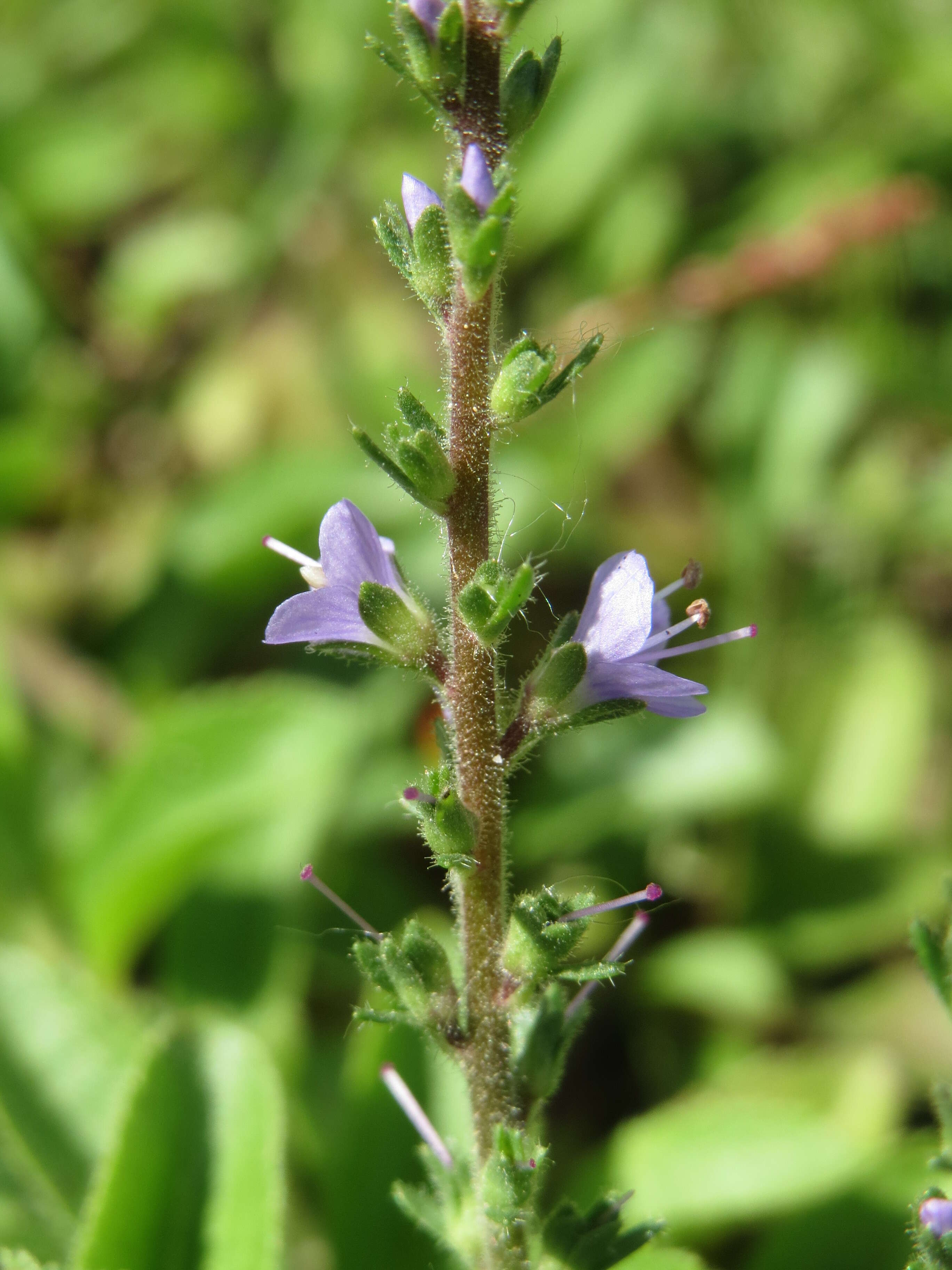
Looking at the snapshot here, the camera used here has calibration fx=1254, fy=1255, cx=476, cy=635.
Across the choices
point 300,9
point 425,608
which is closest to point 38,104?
point 300,9

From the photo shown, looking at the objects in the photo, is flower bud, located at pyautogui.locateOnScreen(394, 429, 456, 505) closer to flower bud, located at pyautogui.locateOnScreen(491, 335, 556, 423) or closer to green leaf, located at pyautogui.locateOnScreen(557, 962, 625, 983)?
flower bud, located at pyautogui.locateOnScreen(491, 335, 556, 423)

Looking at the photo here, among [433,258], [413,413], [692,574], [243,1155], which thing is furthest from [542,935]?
[243,1155]

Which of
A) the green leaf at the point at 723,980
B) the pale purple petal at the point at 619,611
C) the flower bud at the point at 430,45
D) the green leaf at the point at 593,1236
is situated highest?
A: the flower bud at the point at 430,45

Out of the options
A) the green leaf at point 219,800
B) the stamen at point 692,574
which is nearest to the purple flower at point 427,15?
the stamen at point 692,574

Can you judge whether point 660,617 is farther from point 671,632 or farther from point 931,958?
point 931,958

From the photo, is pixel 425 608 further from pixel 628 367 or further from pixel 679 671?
pixel 628 367

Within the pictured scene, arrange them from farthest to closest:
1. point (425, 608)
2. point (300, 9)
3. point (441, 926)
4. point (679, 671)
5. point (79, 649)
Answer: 1. point (300, 9)
2. point (79, 649)
3. point (679, 671)
4. point (441, 926)
5. point (425, 608)

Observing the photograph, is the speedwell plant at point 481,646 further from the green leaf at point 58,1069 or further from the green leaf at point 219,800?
the green leaf at point 219,800
